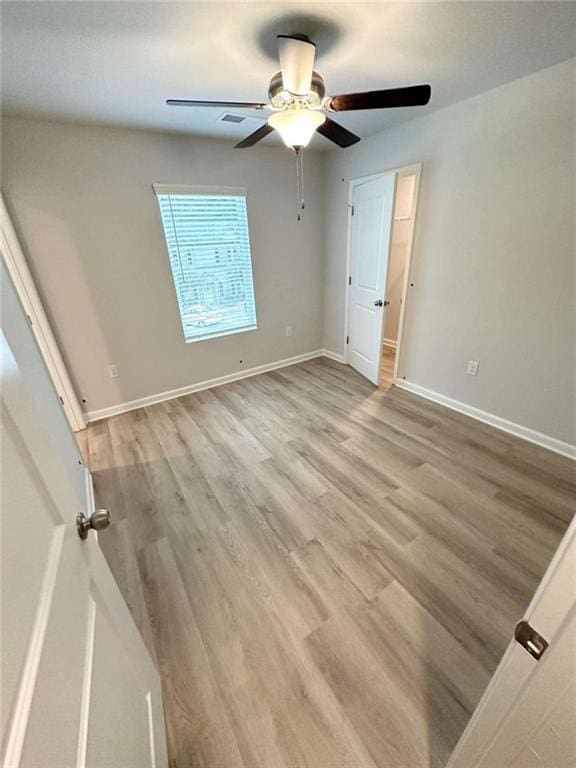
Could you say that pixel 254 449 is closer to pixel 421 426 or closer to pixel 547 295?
pixel 421 426

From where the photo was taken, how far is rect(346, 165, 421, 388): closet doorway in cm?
289

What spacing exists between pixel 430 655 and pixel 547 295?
231cm

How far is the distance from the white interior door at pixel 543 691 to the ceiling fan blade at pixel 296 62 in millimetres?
A: 1872

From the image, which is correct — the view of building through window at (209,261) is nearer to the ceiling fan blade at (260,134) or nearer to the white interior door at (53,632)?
the ceiling fan blade at (260,134)

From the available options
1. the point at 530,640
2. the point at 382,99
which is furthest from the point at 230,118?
the point at 530,640

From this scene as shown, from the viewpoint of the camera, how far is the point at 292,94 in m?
1.50

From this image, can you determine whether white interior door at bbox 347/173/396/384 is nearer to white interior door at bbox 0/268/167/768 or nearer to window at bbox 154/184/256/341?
window at bbox 154/184/256/341

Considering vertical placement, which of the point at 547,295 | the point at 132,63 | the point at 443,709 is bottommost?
the point at 443,709

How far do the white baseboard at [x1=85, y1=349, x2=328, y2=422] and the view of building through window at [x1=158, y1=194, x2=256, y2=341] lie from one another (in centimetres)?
53

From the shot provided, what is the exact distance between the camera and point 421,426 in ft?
8.82

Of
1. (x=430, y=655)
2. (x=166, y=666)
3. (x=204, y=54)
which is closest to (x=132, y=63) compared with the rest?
A: (x=204, y=54)

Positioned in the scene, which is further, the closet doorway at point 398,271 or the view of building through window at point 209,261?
the closet doorway at point 398,271

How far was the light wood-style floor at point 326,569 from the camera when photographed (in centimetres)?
108

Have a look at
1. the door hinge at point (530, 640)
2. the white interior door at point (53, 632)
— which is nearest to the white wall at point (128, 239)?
the white interior door at point (53, 632)
